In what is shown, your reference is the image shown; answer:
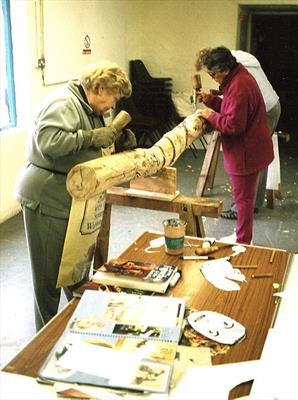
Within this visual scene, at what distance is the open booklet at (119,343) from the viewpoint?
1280mm

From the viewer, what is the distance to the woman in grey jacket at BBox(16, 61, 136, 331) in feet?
6.81

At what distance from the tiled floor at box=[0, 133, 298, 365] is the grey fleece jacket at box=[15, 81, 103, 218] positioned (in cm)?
87

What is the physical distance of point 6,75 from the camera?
4652 millimetres

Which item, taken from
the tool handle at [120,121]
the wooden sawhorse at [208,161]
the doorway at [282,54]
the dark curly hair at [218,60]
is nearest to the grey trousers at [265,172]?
the wooden sawhorse at [208,161]

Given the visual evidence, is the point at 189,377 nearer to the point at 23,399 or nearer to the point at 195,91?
the point at 23,399

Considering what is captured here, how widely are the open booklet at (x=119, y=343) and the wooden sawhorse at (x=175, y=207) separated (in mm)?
950

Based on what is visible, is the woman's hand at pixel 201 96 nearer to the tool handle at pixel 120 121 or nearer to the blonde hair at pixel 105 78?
the tool handle at pixel 120 121

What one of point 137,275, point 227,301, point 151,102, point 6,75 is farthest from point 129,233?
point 151,102

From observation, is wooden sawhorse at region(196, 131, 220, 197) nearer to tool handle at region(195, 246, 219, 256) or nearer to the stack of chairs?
the stack of chairs

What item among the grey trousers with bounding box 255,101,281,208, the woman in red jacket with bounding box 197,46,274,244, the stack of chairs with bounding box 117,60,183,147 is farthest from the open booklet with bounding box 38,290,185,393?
the stack of chairs with bounding box 117,60,183,147

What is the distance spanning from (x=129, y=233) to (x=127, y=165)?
2048 mm

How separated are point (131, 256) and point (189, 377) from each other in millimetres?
786

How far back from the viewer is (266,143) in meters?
3.27

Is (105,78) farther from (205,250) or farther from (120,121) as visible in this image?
(205,250)
